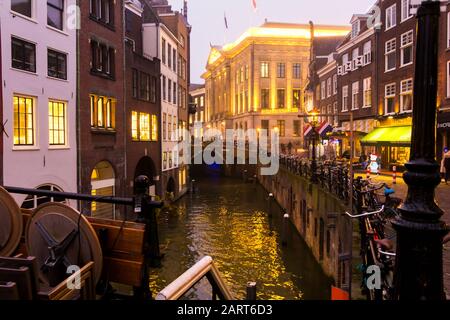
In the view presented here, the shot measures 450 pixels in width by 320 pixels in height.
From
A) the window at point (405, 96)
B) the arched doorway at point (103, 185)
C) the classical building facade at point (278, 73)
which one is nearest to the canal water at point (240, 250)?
the arched doorway at point (103, 185)

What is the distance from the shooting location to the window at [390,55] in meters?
33.1

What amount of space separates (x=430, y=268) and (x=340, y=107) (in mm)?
43339

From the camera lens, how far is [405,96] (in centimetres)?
3150

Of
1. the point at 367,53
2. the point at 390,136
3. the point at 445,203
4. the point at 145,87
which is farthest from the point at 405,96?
the point at 145,87

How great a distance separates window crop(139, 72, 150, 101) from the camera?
108 feet

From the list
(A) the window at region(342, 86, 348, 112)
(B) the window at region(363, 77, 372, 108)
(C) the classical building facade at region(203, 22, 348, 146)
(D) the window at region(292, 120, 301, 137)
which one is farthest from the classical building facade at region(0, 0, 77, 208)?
(D) the window at region(292, 120, 301, 137)

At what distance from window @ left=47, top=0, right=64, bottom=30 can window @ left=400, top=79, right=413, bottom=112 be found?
75.7ft

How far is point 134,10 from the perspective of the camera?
35094mm

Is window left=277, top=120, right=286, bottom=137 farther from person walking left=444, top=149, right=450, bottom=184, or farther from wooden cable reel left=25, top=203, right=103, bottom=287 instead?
wooden cable reel left=25, top=203, right=103, bottom=287

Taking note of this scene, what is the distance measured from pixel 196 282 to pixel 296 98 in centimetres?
8389

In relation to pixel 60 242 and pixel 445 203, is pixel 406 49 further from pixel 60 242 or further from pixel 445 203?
pixel 60 242

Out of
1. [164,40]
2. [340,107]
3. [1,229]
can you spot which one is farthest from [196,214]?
[1,229]
